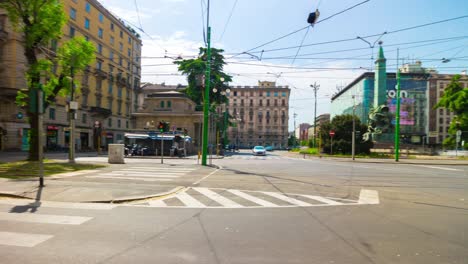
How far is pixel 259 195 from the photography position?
8.83 metres

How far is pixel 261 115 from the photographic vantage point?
333 ft

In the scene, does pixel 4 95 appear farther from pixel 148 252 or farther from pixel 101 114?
pixel 148 252

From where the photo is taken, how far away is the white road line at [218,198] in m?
7.41

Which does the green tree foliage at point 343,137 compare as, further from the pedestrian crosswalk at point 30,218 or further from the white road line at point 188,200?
the pedestrian crosswalk at point 30,218

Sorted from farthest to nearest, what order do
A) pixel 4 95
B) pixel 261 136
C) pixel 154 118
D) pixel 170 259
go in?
pixel 261 136
pixel 154 118
pixel 4 95
pixel 170 259

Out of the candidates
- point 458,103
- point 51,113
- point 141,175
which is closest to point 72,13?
point 51,113

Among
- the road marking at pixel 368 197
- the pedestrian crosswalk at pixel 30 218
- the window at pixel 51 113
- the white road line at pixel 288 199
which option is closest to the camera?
the pedestrian crosswalk at pixel 30 218

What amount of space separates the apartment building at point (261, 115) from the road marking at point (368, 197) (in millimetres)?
90307

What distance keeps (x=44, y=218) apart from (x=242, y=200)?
4764mm

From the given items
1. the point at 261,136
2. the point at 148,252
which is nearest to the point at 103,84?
the point at 148,252

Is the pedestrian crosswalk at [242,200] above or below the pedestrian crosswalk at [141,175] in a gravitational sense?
above

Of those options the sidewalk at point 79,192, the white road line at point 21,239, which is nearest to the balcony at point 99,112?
the sidewalk at point 79,192

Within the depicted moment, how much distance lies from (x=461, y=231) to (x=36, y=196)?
10216 millimetres

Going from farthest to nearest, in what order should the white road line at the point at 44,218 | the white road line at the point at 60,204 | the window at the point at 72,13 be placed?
the window at the point at 72,13
the white road line at the point at 60,204
the white road line at the point at 44,218
